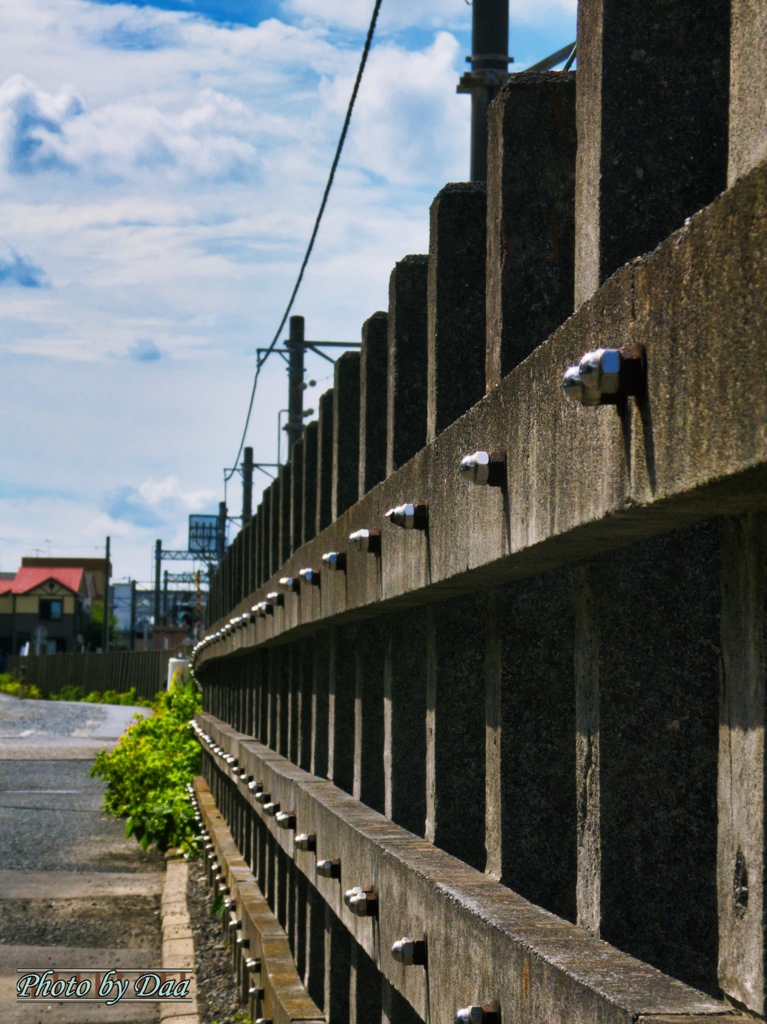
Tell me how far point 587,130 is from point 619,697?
2.79 feet

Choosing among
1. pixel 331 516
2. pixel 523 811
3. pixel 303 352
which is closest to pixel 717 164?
pixel 523 811

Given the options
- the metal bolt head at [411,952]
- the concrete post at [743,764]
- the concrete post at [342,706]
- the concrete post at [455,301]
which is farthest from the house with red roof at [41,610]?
the concrete post at [743,764]

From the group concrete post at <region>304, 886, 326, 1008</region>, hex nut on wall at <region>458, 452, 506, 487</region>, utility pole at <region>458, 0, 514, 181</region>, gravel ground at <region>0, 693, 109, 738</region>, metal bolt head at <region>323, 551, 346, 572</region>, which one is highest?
utility pole at <region>458, 0, 514, 181</region>

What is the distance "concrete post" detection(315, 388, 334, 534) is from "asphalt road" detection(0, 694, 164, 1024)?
3.61 m

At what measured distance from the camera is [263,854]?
338 inches

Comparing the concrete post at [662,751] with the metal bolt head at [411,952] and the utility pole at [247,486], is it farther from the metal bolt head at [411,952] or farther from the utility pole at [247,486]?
the utility pole at [247,486]

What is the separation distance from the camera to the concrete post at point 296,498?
7.08 metres

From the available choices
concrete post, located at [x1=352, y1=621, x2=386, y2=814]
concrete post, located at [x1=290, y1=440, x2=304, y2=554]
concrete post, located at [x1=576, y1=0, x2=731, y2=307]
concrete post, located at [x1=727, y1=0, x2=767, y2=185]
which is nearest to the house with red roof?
concrete post, located at [x1=290, y1=440, x2=304, y2=554]

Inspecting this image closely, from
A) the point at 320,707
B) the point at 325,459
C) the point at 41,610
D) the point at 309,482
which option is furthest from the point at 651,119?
the point at 41,610

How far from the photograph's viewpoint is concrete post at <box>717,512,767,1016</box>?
66.4 inches

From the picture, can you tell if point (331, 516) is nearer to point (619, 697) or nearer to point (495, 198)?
point (495, 198)

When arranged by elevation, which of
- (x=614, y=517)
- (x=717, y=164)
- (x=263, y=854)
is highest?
(x=717, y=164)

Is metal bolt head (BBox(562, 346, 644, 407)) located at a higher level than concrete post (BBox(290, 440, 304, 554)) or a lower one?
lower

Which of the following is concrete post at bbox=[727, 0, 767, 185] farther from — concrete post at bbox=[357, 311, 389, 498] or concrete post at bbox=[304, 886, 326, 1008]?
concrete post at bbox=[304, 886, 326, 1008]
